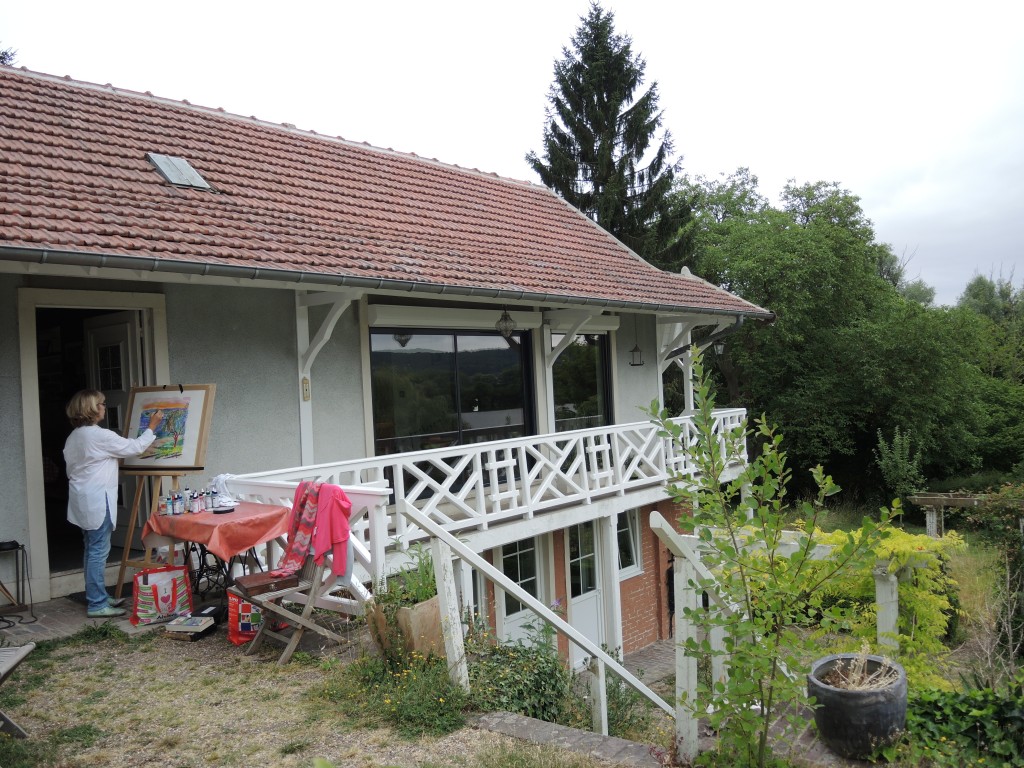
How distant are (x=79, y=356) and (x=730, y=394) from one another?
2082 centimetres

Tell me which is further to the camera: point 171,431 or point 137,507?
→ point 171,431

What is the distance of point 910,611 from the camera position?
586 cm

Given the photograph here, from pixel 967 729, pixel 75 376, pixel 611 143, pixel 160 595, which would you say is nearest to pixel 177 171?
pixel 75 376

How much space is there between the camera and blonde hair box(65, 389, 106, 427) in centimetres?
620

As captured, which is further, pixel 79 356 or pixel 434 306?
pixel 434 306

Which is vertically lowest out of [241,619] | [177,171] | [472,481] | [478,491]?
[241,619]

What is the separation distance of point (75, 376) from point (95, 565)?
12.4 ft

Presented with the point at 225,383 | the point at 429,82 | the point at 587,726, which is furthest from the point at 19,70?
the point at 429,82

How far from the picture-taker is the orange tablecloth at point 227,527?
5.56m

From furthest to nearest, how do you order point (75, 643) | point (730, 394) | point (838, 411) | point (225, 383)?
1. point (730, 394)
2. point (838, 411)
3. point (225, 383)
4. point (75, 643)

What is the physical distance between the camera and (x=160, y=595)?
5980 millimetres

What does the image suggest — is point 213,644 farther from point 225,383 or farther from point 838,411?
point 838,411

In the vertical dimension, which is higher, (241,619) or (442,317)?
(442,317)

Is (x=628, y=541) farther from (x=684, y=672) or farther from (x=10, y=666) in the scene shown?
(x=10, y=666)
